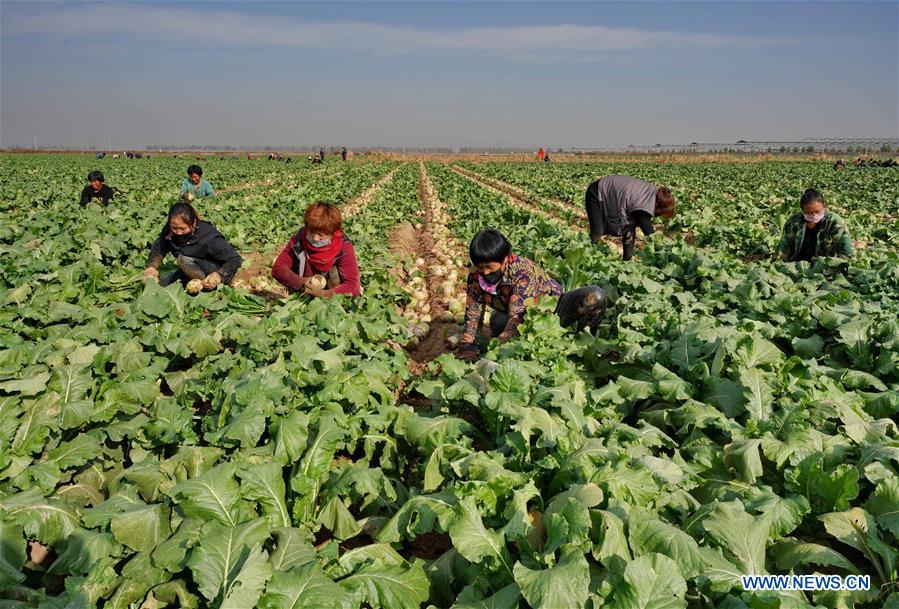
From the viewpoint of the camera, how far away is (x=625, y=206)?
24.0ft

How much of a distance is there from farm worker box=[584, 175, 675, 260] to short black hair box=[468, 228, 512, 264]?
326cm

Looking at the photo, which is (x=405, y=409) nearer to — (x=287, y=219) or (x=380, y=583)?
(x=380, y=583)

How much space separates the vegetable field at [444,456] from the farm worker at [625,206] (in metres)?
1.81

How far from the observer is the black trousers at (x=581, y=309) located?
504 centimetres

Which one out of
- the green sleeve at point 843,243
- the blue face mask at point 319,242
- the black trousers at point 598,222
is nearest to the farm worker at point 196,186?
the blue face mask at point 319,242

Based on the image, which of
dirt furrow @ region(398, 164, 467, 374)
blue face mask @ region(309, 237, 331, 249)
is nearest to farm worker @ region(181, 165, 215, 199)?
dirt furrow @ region(398, 164, 467, 374)

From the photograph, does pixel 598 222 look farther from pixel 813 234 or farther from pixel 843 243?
pixel 843 243

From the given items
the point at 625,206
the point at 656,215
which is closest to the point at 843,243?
the point at 656,215

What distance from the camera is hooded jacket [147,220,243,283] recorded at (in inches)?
239

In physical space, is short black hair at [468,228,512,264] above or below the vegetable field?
above

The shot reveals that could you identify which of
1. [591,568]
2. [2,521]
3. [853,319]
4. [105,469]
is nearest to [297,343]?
[105,469]

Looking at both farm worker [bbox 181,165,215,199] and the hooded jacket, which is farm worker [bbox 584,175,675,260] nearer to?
the hooded jacket

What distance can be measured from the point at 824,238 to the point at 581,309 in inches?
165

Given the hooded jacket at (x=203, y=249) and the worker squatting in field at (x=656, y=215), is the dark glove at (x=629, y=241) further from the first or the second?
the hooded jacket at (x=203, y=249)
